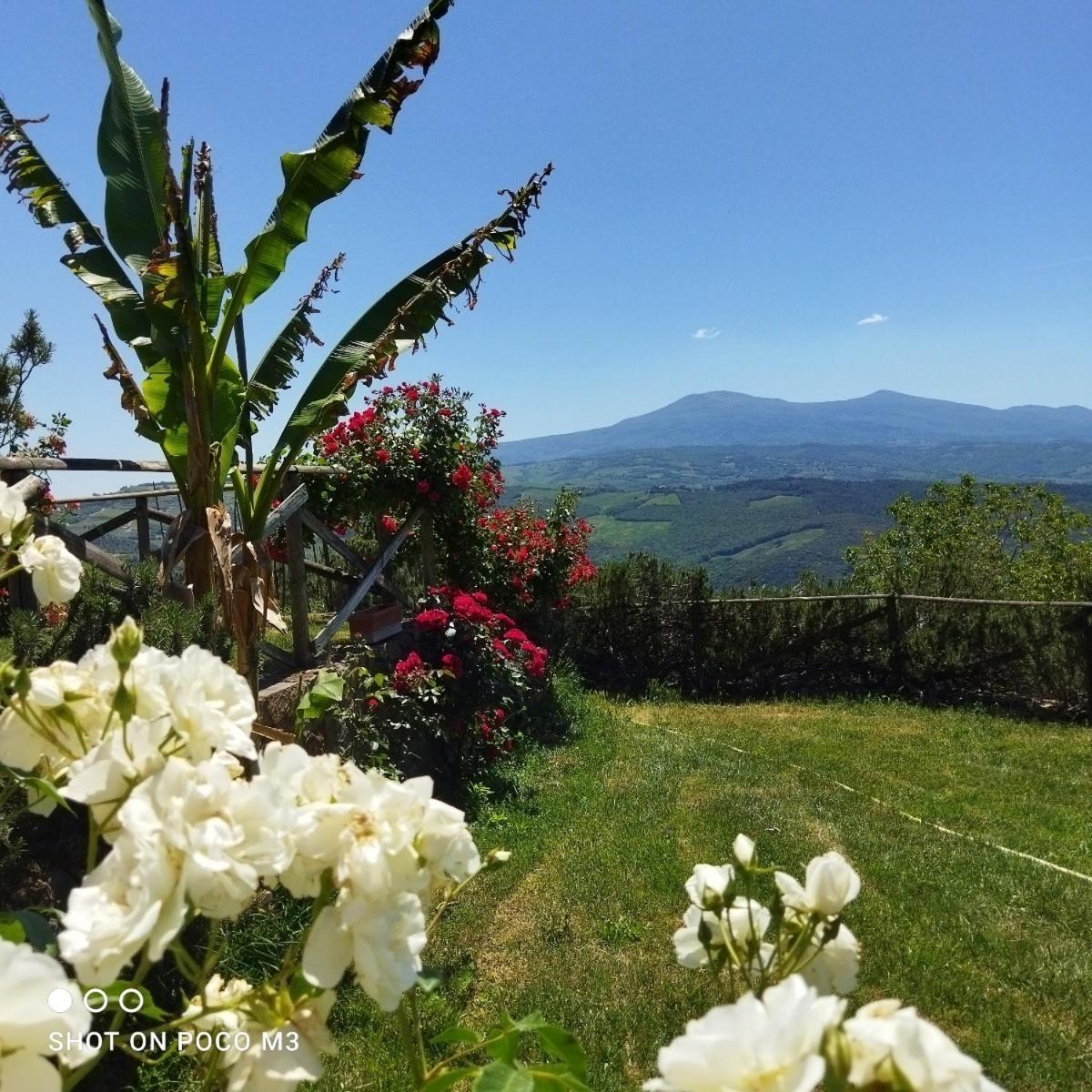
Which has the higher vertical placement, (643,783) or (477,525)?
(477,525)

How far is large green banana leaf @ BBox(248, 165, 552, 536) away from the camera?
4898 mm

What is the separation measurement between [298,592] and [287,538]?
0.46 m

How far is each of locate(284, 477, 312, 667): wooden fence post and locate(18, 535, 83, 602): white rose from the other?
4.40m

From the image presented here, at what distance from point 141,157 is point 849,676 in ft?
28.7

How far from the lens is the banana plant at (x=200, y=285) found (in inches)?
153

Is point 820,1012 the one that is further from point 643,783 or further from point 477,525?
point 477,525

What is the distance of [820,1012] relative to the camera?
19.2 inches

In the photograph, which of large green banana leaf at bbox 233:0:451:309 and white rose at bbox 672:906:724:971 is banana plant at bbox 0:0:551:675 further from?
white rose at bbox 672:906:724:971

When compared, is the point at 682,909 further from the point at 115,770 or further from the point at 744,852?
the point at 115,770

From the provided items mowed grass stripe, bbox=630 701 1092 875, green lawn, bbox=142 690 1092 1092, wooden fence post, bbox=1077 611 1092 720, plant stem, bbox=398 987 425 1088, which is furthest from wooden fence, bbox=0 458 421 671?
wooden fence post, bbox=1077 611 1092 720

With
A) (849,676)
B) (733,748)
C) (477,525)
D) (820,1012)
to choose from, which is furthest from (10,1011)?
(849,676)

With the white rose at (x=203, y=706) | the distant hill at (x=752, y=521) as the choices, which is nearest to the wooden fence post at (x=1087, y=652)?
the white rose at (x=203, y=706)

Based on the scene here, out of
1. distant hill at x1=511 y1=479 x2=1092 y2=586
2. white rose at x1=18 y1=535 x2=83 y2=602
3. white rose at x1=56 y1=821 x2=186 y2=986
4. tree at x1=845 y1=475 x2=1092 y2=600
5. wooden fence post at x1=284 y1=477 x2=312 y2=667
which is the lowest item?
distant hill at x1=511 y1=479 x2=1092 y2=586

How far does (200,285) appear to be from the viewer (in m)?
3.94
